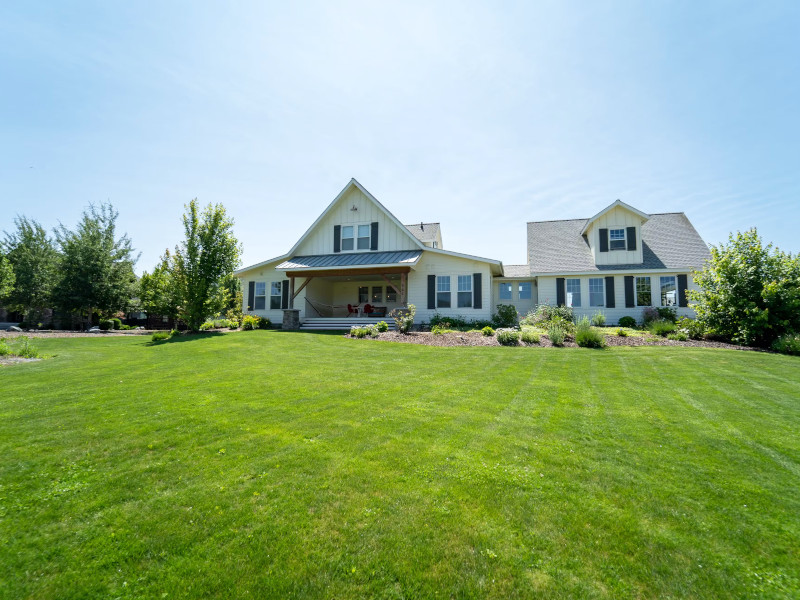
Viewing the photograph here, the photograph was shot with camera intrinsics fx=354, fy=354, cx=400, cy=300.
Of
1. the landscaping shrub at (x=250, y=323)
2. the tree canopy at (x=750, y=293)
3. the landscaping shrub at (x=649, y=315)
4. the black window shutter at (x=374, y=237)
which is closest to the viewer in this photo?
the tree canopy at (x=750, y=293)

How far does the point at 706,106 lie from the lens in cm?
1073

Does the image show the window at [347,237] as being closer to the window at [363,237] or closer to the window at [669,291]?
the window at [363,237]

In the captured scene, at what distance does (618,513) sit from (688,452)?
71.2 inches

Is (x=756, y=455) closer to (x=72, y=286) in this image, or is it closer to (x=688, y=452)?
(x=688, y=452)

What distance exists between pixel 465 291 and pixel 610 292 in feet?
25.6

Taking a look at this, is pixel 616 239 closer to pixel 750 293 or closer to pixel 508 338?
pixel 750 293

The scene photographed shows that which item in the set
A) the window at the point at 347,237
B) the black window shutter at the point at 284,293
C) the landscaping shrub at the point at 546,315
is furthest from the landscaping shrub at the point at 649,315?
the black window shutter at the point at 284,293

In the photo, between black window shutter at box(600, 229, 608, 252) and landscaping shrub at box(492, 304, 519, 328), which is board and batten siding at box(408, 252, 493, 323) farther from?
black window shutter at box(600, 229, 608, 252)

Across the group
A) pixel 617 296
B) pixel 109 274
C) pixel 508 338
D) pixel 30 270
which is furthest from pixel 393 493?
pixel 30 270

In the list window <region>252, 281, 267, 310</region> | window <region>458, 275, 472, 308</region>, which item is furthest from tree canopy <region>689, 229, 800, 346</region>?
window <region>252, 281, 267, 310</region>

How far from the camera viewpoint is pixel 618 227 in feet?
65.1

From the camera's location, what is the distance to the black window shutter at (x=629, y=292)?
61.4 ft

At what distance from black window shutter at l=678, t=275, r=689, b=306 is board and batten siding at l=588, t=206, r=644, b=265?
203 cm

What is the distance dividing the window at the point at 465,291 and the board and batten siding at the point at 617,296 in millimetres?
4468
